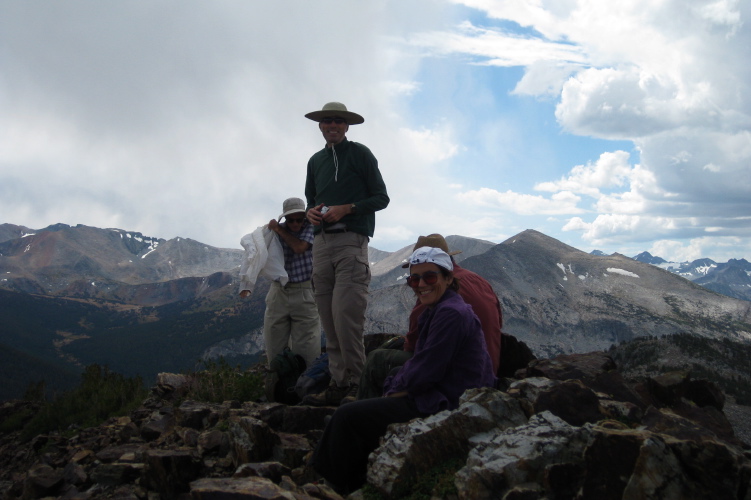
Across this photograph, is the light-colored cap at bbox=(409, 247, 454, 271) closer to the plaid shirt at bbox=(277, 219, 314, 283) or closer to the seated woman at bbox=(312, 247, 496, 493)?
the seated woman at bbox=(312, 247, 496, 493)

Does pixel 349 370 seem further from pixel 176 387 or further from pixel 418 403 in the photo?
pixel 176 387

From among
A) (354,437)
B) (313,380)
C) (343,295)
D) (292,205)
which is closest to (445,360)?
(354,437)

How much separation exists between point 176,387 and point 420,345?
26.0 ft

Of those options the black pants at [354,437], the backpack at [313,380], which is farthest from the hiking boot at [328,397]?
the black pants at [354,437]

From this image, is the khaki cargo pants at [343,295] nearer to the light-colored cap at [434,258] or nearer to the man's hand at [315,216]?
the man's hand at [315,216]

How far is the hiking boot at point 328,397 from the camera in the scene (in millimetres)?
8109

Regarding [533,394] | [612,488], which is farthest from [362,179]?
[612,488]

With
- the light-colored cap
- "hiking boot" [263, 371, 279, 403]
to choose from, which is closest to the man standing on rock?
"hiking boot" [263, 371, 279, 403]

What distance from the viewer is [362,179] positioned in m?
8.55

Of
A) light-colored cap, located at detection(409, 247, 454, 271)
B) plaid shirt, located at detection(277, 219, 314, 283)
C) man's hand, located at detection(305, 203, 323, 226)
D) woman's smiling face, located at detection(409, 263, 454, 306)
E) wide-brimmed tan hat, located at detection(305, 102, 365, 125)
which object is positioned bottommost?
woman's smiling face, located at detection(409, 263, 454, 306)

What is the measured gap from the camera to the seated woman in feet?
17.8

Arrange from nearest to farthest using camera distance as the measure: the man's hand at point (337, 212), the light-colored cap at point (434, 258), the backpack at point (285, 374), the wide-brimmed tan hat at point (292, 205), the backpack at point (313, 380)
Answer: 1. the light-colored cap at point (434, 258)
2. the man's hand at point (337, 212)
3. the backpack at point (313, 380)
4. the backpack at point (285, 374)
5. the wide-brimmed tan hat at point (292, 205)

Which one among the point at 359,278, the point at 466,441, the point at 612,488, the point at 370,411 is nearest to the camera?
the point at 612,488

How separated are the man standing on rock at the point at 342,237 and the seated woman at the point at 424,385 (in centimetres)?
256
